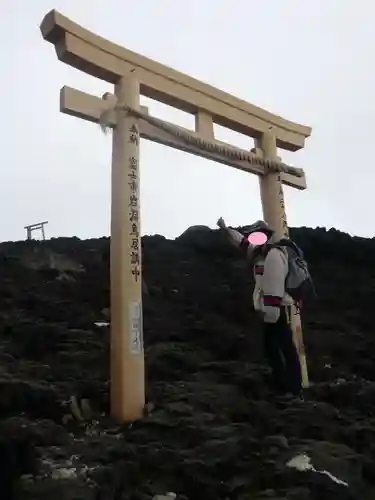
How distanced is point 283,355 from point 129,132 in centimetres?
204

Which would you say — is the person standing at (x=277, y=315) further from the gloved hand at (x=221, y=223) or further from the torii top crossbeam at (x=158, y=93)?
the torii top crossbeam at (x=158, y=93)

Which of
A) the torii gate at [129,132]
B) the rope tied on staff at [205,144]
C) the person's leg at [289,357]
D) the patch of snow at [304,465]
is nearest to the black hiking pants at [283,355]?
the person's leg at [289,357]

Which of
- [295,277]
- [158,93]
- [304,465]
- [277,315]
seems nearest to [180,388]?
[277,315]

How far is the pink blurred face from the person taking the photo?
16.3ft

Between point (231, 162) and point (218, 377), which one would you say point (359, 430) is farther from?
point (231, 162)

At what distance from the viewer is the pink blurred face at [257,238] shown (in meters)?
4.96

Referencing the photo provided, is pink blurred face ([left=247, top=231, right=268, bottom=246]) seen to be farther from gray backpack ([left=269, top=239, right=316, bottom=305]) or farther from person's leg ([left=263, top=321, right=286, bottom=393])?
person's leg ([left=263, top=321, right=286, bottom=393])

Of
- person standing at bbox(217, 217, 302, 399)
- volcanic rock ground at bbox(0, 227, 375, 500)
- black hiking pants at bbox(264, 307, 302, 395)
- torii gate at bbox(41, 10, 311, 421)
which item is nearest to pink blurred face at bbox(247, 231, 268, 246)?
person standing at bbox(217, 217, 302, 399)

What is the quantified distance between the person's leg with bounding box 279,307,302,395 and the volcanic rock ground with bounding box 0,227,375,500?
0.55 ft

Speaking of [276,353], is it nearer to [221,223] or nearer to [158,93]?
[221,223]

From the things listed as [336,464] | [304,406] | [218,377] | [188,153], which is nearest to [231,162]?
[188,153]

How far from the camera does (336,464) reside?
11.4ft

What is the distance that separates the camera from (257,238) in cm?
498

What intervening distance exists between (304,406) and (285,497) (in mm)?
1327
